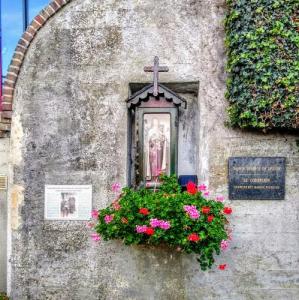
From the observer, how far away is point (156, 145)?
5477mm

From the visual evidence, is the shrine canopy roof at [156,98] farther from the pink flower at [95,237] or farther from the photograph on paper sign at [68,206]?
the pink flower at [95,237]

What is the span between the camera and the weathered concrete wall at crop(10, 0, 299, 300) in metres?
5.38

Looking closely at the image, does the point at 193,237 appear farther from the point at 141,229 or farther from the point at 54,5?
the point at 54,5

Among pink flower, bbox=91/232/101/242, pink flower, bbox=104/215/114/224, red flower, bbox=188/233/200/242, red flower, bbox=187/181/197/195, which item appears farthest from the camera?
pink flower, bbox=91/232/101/242

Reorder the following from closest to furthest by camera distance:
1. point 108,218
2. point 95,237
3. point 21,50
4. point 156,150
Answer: point 108,218
point 95,237
point 156,150
point 21,50

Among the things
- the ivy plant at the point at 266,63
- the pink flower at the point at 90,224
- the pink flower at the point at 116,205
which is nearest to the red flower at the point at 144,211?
the pink flower at the point at 116,205

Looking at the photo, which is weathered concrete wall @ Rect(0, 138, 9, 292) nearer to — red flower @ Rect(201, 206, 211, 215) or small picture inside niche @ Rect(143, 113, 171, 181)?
small picture inside niche @ Rect(143, 113, 171, 181)

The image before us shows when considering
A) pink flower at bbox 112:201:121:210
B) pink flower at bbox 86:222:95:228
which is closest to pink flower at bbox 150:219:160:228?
pink flower at bbox 112:201:121:210

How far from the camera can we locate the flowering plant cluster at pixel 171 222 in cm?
480

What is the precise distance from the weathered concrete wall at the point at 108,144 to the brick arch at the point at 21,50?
3.2 inches

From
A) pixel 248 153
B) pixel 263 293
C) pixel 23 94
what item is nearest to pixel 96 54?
pixel 23 94

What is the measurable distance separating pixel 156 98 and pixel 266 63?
1.44 metres

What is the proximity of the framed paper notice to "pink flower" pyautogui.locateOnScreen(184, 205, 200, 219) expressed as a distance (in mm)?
1394

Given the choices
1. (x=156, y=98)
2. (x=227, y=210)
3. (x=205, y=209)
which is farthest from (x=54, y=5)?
(x=227, y=210)
